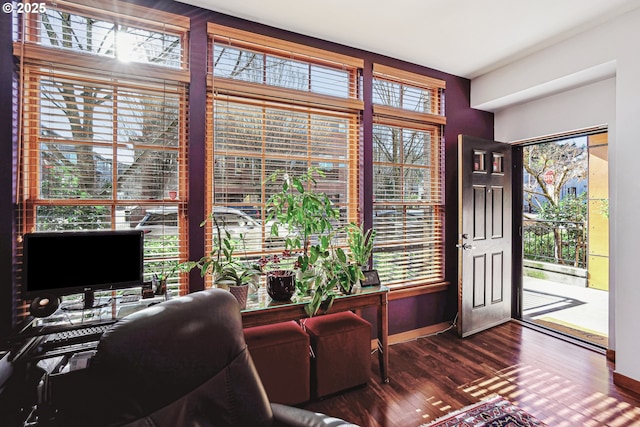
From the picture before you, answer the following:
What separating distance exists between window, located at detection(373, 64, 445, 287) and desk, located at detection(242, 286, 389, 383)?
0.65 m

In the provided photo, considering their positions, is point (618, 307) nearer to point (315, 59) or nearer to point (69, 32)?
point (315, 59)

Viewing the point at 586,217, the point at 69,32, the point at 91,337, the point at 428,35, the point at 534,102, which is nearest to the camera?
the point at 91,337

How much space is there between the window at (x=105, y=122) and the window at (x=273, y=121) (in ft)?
0.89

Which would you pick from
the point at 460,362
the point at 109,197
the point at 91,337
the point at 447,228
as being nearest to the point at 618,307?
the point at 460,362

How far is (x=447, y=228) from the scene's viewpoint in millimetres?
3439

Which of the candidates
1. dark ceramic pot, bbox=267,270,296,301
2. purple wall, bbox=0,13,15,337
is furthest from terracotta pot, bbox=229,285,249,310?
purple wall, bbox=0,13,15,337

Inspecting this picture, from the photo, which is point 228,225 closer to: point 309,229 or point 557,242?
point 309,229

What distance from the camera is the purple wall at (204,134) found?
178cm

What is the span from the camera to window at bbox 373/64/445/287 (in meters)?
3.06

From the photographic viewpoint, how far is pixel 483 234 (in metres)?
3.37

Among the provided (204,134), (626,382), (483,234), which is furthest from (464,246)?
(204,134)

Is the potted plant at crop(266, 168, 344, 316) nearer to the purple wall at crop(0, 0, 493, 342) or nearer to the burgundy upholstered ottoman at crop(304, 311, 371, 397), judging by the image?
the burgundy upholstered ottoman at crop(304, 311, 371, 397)

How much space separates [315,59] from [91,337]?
2541 millimetres

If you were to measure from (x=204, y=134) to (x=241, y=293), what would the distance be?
1180 mm
